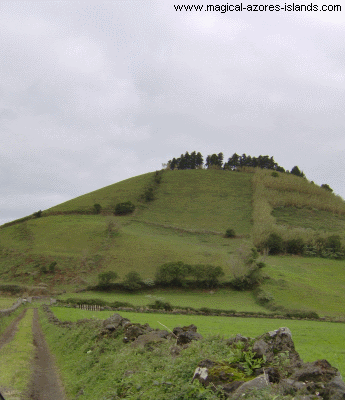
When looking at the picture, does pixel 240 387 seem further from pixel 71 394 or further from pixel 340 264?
pixel 340 264

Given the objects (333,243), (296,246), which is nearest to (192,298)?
(296,246)

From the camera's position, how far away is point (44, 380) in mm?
14867

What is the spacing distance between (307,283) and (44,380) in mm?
62507

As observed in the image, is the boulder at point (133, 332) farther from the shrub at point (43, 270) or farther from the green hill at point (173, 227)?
the shrub at point (43, 270)

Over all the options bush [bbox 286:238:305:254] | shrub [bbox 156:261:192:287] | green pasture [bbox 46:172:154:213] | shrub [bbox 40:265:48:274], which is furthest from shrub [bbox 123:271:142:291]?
green pasture [bbox 46:172:154:213]

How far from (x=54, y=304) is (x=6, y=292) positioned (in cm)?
1989

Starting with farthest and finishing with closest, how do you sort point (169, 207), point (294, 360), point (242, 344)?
1. point (169, 207)
2. point (242, 344)
3. point (294, 360)

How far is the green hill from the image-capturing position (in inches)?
3265

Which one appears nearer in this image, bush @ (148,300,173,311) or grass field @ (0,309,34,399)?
grass field @ (0,309,34,399)

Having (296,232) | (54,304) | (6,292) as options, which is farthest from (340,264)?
(6,292)

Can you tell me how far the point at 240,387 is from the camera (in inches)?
283

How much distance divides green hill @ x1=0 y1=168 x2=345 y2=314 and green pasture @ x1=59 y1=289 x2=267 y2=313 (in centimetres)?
499

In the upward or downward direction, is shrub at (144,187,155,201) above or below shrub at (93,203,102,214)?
above

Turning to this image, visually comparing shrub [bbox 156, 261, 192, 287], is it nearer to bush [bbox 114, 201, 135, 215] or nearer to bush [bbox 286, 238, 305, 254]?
bush [bbox 286, 238, 305, 254]
